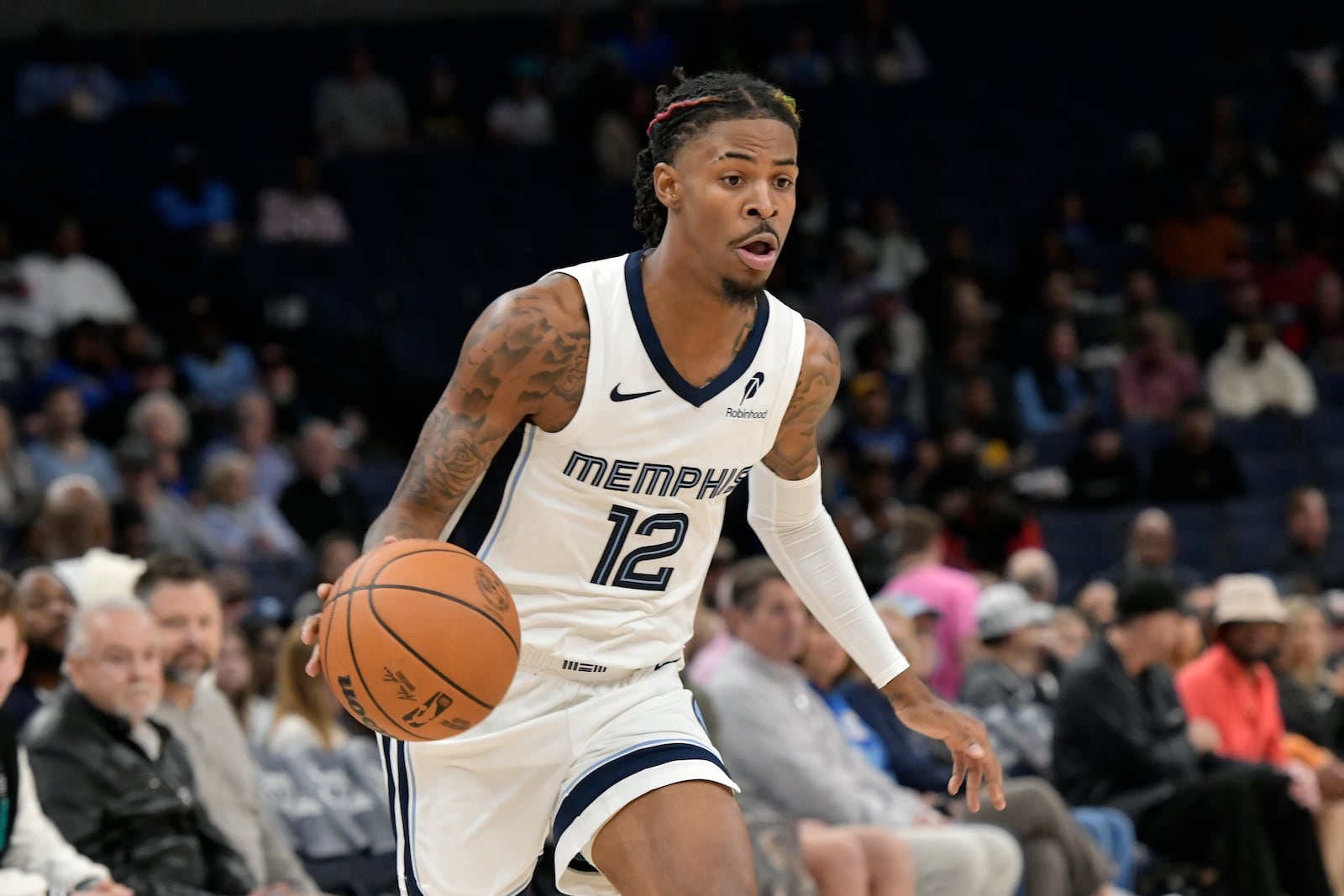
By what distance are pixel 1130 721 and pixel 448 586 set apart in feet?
16.1

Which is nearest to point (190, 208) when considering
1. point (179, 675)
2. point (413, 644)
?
point (179, 675)

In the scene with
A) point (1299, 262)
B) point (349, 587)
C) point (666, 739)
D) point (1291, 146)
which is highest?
point (1291, 146)

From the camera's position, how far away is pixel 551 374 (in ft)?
11.2

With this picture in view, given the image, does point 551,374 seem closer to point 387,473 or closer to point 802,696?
point 802,696

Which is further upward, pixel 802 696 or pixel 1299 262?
pixel 1299 262

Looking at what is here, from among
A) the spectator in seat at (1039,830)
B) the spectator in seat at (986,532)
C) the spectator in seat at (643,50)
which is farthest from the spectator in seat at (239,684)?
the spectator in seat at (643,50)

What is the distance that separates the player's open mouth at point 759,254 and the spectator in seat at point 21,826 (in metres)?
2.11

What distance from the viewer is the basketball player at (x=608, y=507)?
11.1 ft

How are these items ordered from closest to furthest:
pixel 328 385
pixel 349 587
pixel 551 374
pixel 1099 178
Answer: pixel 349 587
pixel 551 374
pixel 328 385
pixel 1099 178

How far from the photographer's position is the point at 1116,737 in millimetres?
7316

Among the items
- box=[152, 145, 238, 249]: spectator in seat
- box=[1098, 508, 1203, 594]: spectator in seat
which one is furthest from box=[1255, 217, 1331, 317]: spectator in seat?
box=[152, 145, 238, 249]: spectator in seat

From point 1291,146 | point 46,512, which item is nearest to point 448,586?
point 46,512

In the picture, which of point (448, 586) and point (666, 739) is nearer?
point (448, 586)

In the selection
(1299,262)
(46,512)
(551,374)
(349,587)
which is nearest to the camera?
(349,587)
